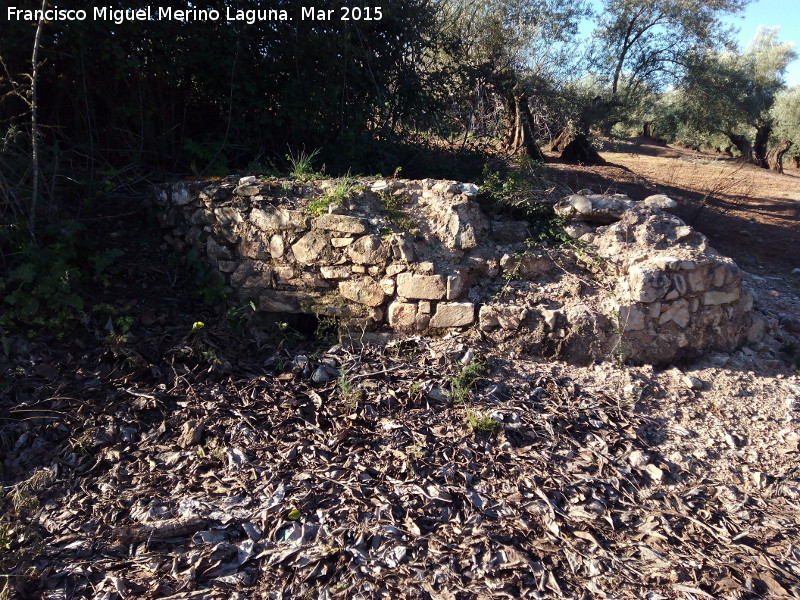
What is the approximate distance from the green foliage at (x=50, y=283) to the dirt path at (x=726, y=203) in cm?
429

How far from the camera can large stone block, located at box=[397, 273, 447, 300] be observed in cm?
394

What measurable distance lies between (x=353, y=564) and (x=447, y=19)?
21.4ft

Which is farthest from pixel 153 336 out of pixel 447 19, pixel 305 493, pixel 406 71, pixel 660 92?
pixel 660 92

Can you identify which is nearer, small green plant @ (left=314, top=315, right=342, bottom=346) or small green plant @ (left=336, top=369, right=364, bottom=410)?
small green plant @ (left=336, top=369, right=364, bottom=410)

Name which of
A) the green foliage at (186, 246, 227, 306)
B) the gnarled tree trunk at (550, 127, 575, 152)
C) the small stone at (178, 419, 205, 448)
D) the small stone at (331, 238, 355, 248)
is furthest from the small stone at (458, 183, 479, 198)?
the gnarled tree trunk at (550, 127, 575, 152)

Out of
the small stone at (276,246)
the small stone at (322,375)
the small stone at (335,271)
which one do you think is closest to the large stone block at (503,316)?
the small stone at (335,271)

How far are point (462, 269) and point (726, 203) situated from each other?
20.3 feet

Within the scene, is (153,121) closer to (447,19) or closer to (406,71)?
(406,71)

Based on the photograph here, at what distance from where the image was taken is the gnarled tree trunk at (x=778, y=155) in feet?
52.2

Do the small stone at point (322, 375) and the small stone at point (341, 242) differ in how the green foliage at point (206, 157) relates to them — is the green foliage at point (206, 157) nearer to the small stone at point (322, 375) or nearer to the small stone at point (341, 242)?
the small stone at point (341, 242)

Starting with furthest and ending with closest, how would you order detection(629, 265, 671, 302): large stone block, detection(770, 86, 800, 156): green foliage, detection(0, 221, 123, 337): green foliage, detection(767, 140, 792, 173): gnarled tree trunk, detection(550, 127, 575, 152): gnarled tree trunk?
detection(767, 140, 792, 173): gnarled tree trunk, detection(770, 86, 800, 156): green foliage, detection(550, 127, 575, 152): gnarled tree trunk, detection(629, 265, 671, 302): large stone block, detection(0, 221, 123, 337): green foliage

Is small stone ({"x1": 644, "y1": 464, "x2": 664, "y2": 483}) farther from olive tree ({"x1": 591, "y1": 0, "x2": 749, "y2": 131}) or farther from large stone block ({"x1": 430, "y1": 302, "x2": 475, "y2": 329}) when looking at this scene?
olive tree ({"x1": 591, "y1": 0, "x2": 749, "y2": 131})

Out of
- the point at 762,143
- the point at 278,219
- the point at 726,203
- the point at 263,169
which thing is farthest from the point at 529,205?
the point at 762,143

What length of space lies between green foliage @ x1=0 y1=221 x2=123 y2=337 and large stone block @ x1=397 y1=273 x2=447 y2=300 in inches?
80.5
